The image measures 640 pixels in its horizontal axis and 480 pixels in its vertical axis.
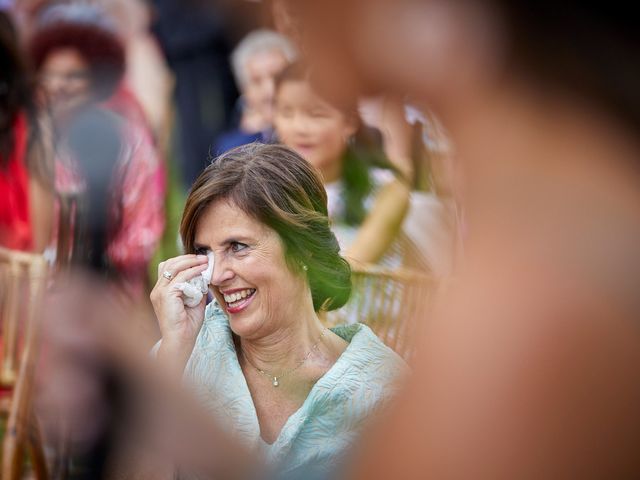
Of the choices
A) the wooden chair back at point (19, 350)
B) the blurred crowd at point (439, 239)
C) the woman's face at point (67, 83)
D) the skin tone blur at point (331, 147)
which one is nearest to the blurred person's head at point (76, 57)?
the woman's face at point (67, 83)

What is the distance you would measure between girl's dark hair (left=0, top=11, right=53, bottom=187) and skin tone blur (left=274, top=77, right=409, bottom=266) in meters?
0.82

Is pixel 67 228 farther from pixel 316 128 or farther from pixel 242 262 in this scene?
pixel 242 262

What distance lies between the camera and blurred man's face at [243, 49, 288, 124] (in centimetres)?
222

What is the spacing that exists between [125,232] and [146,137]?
0.62 m

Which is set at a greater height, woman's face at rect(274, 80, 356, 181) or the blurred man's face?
the blurred man's face

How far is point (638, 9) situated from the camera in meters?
0.70

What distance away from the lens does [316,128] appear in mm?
1243

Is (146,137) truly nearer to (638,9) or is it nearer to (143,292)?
(143,292)

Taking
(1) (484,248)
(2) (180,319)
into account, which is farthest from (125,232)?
(1) (484,248)

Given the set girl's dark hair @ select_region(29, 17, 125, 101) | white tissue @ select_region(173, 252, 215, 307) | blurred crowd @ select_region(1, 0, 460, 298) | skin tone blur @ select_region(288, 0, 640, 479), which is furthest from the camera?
girl's dark hair @ select_region(29, 17, 125, 101)

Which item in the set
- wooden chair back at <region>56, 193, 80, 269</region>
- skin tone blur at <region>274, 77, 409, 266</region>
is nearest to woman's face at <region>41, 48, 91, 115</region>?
wooden chair back at <region>56, 193, 80, 269</region>

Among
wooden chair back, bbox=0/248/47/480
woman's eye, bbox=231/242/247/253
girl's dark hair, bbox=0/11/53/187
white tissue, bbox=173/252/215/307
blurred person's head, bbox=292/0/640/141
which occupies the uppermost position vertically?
girl's dark hair, bbox=0/11/53/187

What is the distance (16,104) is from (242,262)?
4.65ft

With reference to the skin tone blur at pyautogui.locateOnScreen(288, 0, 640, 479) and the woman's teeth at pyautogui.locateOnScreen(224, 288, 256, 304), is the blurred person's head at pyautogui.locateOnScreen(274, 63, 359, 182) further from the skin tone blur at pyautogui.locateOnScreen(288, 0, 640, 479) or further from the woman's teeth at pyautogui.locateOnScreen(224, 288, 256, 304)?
the skin tone blur at pyautogui.locateOnScreen(288, 0, 640, 479)
